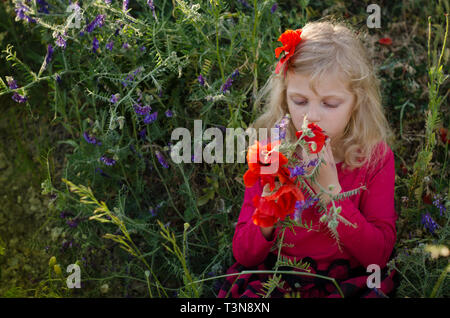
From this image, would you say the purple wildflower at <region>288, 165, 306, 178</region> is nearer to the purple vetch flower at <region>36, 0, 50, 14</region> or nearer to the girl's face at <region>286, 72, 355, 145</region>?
the girl's face at <region>286, 72, 355, 145</region>

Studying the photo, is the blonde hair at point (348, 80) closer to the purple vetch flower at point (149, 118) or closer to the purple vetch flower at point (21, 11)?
the purple vetch flower at point (149, 118)

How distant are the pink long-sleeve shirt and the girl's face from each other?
22 centimetres

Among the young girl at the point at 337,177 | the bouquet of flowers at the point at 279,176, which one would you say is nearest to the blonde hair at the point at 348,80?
the young girl at the point at 337,177

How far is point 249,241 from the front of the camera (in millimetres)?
1600

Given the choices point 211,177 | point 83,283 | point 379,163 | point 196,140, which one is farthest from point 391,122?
point 83,283

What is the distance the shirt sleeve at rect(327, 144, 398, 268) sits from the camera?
1498 mm

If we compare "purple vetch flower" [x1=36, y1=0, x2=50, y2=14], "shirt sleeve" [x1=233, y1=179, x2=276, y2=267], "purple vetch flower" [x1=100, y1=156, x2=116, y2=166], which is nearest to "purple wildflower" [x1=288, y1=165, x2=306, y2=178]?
"shirt sleeve" [x1=233, y1=179, x2=276, y2=267]

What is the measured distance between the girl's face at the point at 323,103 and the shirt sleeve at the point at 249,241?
1.08ft

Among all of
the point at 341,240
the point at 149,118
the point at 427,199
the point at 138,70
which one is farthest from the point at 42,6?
the point at 427,199

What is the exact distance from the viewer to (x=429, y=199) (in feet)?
6.73

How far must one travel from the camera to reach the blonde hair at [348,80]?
5.20 feet
